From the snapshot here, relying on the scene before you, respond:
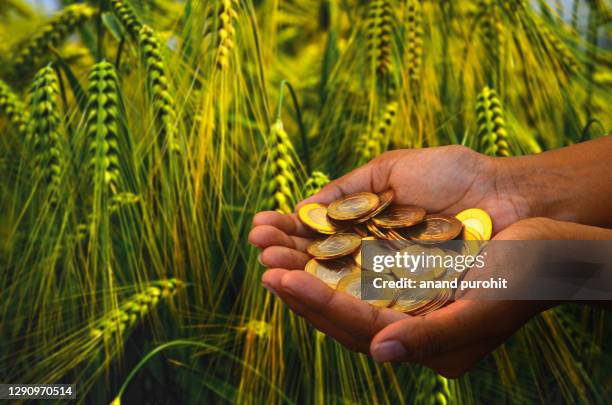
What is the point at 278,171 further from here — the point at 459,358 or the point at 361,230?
the point at 459,358

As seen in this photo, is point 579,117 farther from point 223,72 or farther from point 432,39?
point 223,72

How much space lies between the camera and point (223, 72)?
788 mm

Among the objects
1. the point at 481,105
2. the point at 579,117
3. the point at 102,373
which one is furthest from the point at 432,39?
the point at 102,373

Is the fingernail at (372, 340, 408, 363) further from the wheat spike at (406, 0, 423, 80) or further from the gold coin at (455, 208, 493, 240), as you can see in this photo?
the wheat spike at (406, 0, 423, 80)

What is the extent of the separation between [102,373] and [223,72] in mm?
441

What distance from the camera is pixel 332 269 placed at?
0.70 metres

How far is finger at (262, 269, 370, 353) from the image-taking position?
0.59 meters

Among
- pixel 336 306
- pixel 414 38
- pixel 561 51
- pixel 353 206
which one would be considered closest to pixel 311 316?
pixel 336 306

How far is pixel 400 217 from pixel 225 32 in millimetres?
337

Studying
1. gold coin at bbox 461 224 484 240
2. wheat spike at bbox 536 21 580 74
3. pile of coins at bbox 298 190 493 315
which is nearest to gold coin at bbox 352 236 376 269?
pile of coins at bbox 298 190 493 315

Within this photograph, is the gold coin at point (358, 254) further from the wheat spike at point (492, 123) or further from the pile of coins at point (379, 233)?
A: the wheat spike at point (492, 123)

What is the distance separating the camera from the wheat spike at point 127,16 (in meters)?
0.80

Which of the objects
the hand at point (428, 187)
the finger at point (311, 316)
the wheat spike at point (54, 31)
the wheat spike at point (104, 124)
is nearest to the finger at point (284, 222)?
the hand at point (428, 187)

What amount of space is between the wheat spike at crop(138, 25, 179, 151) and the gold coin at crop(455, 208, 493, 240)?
1.27 ft
